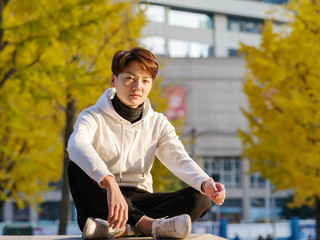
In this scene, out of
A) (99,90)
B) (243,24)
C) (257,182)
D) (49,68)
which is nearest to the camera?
(49,68)

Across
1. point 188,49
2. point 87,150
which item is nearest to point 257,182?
point 188,49

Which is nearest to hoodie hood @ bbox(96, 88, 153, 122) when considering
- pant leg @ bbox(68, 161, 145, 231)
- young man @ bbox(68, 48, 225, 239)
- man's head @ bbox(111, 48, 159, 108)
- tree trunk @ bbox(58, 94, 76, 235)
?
young man @ bbox(68, 48, 225, 239)

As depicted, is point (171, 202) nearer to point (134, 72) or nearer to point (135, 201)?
point (135, 201)

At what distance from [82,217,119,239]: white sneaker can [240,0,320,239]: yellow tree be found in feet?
28.5

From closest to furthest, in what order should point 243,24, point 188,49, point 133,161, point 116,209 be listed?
1. point 116,209
2. point 133,161
3. point 188,49
4. point 243,24

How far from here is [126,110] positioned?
11.4ft

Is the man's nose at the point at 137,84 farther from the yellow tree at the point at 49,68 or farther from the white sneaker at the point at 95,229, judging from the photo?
the yellow tree at the point at 49,68

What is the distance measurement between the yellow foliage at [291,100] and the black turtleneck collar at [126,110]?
328 inches

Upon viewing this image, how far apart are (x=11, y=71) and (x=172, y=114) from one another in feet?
108

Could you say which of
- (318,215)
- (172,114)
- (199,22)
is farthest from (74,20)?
(199,22)

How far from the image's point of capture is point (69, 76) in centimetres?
874

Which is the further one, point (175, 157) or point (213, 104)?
point (213, 104)

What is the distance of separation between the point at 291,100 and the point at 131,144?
28.3 ft

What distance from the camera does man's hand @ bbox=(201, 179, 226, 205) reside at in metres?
3.10
